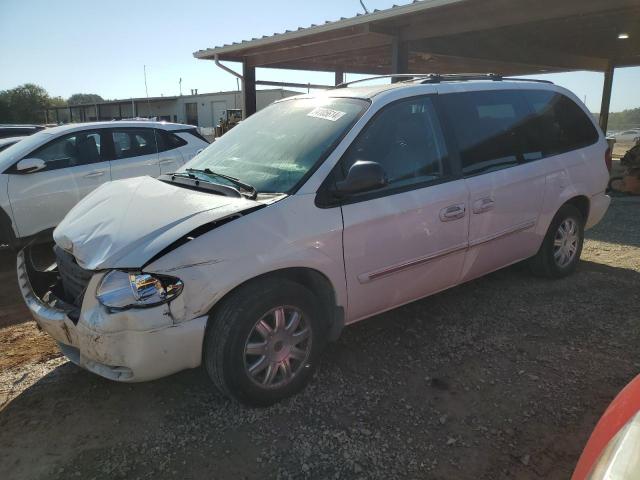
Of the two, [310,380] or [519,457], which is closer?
[519,457]

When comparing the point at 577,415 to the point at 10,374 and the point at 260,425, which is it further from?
the point at 10,374

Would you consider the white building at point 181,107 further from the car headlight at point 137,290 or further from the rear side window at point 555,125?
the car headlight at point 137,290

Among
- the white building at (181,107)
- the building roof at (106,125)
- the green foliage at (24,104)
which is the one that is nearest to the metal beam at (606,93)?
the white building at (181,107)

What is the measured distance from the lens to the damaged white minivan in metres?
2.53

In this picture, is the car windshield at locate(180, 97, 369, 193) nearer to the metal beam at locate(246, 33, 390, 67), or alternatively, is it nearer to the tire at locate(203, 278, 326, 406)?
the tire at locate(203, 278, 326, 406)

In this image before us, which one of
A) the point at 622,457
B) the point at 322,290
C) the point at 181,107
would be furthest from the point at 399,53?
the point at 181,107

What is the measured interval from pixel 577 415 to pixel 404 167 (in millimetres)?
1840

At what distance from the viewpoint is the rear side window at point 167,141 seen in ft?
22.7

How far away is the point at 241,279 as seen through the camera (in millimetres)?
2621

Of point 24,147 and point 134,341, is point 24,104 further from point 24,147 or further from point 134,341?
point 134,341

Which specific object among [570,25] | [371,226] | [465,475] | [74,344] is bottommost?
[465,475]

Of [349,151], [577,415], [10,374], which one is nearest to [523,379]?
[577,415]

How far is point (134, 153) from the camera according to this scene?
21.8ft

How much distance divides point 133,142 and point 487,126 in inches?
187
